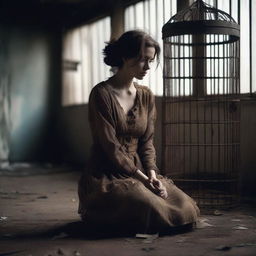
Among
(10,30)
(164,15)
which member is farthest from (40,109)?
(164,15)

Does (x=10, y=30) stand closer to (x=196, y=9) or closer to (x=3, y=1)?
(x=3, y=1)

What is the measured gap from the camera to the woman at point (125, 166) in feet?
9.05

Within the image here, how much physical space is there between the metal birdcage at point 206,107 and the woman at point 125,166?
77 cm

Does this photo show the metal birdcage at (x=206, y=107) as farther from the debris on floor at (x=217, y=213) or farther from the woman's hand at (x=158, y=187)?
the woman's hand at (x=158, y=187)

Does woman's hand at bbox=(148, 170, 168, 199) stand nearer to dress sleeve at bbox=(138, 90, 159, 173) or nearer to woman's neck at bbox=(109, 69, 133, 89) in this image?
dress sleeve at bbox=(138, 90, 159, 173)

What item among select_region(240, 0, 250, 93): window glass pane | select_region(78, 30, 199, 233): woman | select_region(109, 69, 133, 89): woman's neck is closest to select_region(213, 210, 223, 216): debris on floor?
select_region(78, 30, 199, 233): woman

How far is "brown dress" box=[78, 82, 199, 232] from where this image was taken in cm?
275

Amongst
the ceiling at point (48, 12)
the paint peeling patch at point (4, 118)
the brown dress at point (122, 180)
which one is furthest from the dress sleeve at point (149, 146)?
the paint peeling patch at point (4, 118)

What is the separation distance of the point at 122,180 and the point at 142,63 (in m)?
0.70

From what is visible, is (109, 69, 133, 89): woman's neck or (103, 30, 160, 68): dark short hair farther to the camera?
(109, 69, 133, 89): woman's neck

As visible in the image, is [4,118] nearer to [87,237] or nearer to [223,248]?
[87,237]

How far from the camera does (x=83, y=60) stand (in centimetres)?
758

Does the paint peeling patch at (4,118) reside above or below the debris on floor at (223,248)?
above

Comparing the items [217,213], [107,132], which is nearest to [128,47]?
[107,132]
